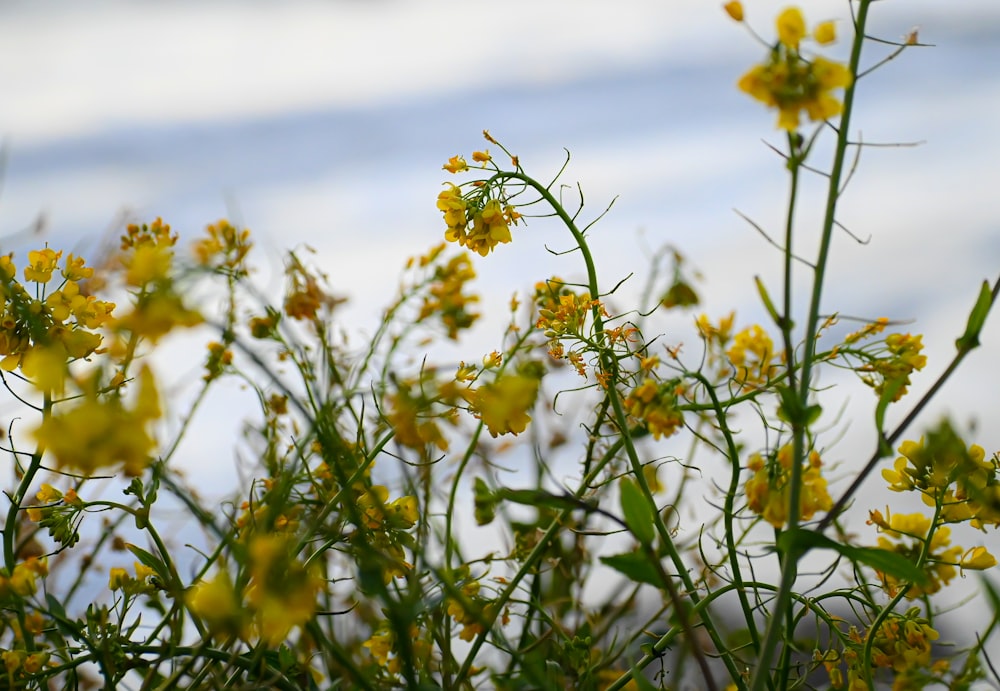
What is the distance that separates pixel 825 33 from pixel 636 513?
0.27 m

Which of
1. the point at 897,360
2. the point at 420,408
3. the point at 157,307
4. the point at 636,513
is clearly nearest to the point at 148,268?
the point at 157,307

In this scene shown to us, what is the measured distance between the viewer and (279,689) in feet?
2.35

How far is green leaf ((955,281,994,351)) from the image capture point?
563 millimetres

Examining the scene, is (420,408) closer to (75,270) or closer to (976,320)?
(976,320)

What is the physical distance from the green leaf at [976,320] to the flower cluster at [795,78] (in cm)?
16

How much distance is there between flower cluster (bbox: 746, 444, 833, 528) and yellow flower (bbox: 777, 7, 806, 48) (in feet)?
0.79

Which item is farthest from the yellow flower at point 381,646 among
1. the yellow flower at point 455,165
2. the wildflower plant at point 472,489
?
the yellow flower at point 455,165

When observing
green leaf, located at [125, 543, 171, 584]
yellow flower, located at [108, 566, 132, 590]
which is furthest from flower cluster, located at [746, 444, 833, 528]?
yellow flower, located at [108, 566, 132, 590]

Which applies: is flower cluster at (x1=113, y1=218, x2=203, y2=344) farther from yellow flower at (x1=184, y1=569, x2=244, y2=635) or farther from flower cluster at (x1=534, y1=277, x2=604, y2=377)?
flower cluster at (x1=534, y1=277, x2=604, y2=377)

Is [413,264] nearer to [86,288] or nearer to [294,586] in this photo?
[86,288]

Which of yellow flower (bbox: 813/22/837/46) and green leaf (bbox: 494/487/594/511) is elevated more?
yellow flower (bbox: 813/22/837/46)

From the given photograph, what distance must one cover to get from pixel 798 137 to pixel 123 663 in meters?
0.58

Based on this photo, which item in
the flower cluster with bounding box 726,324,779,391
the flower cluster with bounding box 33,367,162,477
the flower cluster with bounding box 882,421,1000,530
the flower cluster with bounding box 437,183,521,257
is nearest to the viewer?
the flower cluster with bounding box 33,367,162,477

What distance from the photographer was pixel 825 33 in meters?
0.50
